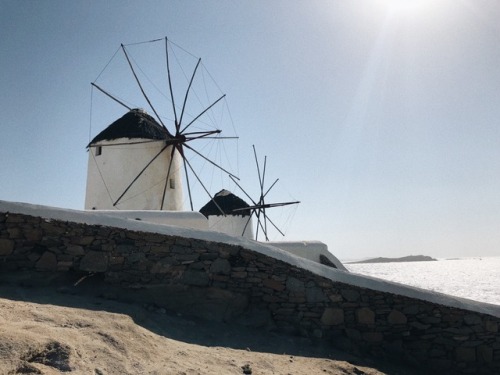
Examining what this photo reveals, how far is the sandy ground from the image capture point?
128 inches

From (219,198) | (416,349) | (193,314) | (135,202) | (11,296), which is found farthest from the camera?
(219,198)

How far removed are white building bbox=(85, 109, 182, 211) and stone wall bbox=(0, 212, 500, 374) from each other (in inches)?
264

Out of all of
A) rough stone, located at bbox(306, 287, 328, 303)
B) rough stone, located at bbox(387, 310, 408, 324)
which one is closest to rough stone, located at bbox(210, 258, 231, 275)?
rough stone, located at bbox(306, 287, 328, 303)

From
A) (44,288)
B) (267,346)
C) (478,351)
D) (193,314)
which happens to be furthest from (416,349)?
(44,288)

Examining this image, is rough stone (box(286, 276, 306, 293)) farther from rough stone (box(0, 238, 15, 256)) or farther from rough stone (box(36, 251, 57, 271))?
rough stone (box(0, 238, 15, 256))

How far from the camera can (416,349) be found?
5922 mm

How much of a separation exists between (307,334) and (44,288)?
12.4 feet

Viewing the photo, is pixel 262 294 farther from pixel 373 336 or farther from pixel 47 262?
pixel 47 262

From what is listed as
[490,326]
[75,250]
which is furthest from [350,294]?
[75,250]

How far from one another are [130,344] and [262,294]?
7.87 ft

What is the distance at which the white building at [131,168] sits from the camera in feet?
40.5

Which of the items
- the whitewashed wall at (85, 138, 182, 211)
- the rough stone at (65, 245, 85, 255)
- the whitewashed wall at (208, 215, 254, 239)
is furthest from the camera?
the whitewashed wall at (208, 215, 254, 239)

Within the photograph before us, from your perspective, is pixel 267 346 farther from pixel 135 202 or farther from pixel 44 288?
pixel 135 202

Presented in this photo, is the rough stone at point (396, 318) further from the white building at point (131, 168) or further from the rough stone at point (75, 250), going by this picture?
the white building at point (131, 168)
